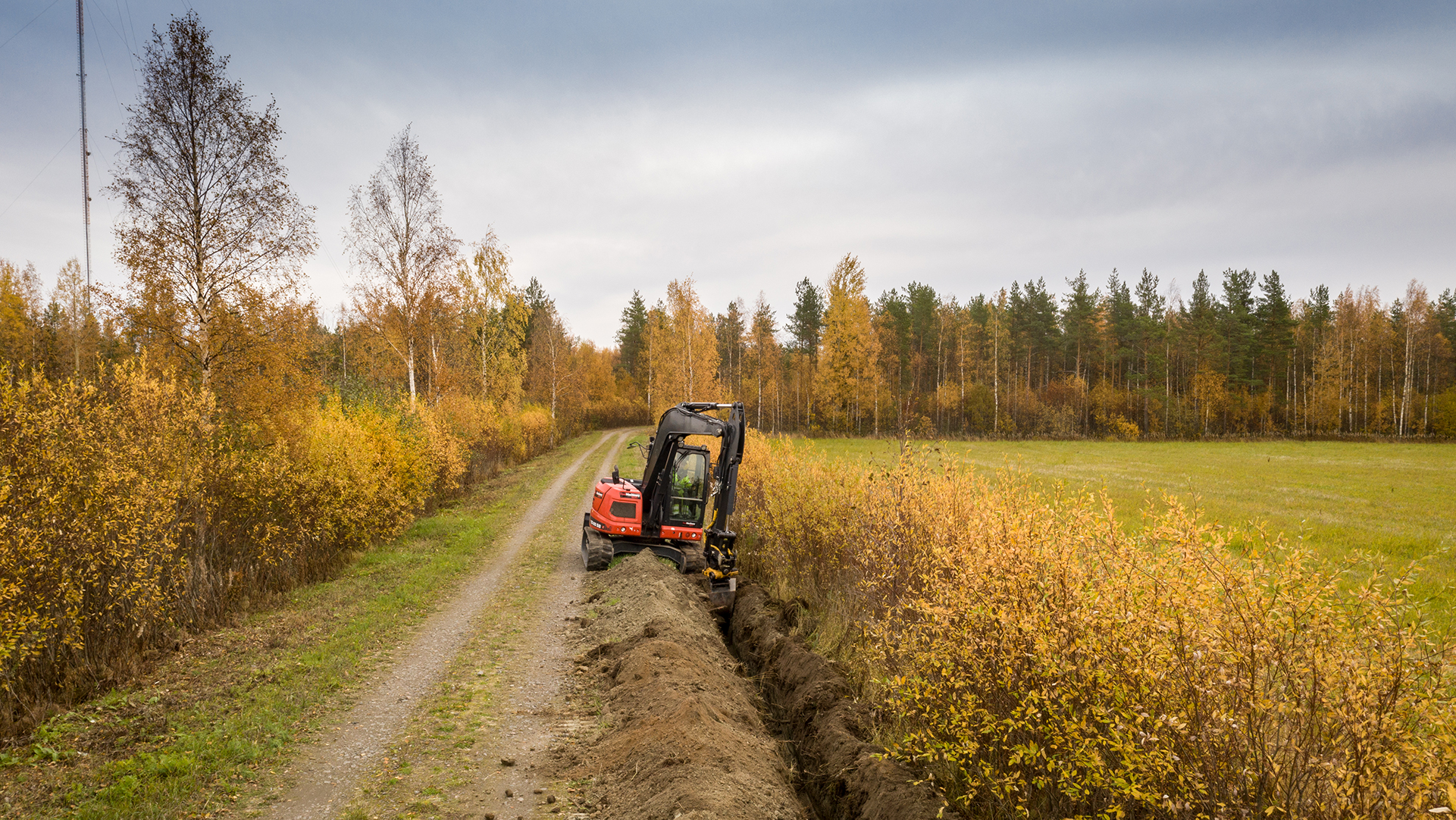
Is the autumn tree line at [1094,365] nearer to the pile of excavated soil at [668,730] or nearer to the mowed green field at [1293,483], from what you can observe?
the mowed green field at [1293,483]

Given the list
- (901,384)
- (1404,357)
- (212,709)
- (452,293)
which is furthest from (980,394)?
(212,709)

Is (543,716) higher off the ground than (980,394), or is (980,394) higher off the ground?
(980,394)

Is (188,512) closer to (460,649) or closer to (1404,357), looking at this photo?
(460,649)

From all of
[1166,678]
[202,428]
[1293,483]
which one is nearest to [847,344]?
[1293,483]

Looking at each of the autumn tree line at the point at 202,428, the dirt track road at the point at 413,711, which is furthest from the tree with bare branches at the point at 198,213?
the dirt track road at the point at 413,711

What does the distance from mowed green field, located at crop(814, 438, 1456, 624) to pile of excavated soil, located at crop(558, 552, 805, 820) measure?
11.1ft

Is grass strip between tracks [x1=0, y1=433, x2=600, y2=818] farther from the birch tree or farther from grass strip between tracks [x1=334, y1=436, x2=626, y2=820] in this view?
the birch tree

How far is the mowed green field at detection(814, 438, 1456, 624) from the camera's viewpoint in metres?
13.9

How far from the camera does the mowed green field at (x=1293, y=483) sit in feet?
45.6

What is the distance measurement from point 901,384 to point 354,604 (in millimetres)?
56111

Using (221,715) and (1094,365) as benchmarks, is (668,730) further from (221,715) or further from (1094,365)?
(1094,365)

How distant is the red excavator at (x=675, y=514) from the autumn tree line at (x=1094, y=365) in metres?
34.0

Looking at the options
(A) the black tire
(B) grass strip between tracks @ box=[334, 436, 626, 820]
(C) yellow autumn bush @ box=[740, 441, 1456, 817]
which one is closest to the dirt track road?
(B) grass strip between tracks @ box=[334, 436, 626, 820]

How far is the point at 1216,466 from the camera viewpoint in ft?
107
